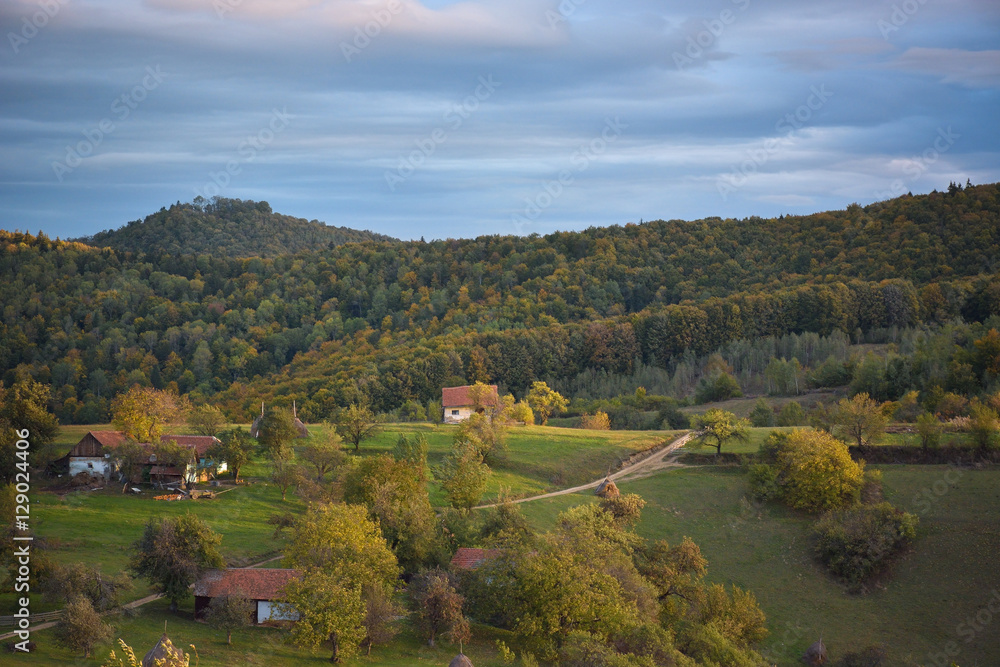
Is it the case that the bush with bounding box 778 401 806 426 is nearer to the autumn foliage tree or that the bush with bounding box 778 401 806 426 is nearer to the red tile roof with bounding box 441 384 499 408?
the red tile roof with bounding box 441 384 499 408

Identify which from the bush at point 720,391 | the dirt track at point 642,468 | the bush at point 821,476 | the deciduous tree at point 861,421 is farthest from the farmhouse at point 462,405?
the deciduous tree at point 861,421

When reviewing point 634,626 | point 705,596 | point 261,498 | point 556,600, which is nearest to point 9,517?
point 261,498

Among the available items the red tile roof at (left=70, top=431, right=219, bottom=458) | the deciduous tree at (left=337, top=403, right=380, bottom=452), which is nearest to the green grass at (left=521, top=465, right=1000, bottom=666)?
the deciduous tree at (left=337, top=403, right=380, bottom=452)

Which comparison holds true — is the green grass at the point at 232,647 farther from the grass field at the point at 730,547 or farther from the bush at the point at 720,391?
the bush at the point at 720,391

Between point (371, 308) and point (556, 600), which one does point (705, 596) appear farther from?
point (371, 308)

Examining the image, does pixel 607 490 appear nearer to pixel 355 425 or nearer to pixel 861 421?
pixel 355 425

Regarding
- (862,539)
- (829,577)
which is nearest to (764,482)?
(862,539)
